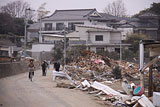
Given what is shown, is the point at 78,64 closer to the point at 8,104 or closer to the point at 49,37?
the point at 8,104

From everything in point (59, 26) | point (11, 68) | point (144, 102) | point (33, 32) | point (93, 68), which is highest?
point (59, 26)

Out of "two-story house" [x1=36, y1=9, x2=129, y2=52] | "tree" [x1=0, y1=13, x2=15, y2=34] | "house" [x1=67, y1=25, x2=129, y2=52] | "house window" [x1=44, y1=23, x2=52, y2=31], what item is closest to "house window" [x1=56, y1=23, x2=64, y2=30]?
"two-story house" [x1=36, y1=9, x2=129, y2=52]

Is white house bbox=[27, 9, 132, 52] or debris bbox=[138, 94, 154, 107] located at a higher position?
white house bbox=[27, 9, 132, 52]

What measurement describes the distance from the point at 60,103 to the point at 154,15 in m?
43.2

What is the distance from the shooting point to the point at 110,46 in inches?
1966

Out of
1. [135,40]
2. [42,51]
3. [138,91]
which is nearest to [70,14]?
[42,51]

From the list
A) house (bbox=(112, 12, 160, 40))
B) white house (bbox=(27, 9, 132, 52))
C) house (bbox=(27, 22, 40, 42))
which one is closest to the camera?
white house (bbox=(27, 9, 132, 52))

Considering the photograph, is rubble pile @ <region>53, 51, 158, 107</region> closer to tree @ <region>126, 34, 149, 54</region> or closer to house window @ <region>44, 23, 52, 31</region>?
tree @ <region>126, 34, 149, 54</region>

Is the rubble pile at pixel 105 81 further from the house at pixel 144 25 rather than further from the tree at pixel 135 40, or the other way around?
the house at pixel 144 25

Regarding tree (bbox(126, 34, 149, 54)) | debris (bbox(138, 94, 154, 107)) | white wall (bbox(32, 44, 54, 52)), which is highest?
tree (bbox(126, 34, 149, 54))

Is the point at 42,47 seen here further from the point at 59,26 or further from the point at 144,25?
the point at 144,25

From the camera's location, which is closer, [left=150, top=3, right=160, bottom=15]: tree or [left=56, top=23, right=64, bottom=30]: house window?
[left=150, top=3, right=160, bottom=15]: tree

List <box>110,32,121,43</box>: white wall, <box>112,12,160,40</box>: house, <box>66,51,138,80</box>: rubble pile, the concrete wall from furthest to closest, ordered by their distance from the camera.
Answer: <box>112,12,160,40</box>: house, <box>110,32,121,43</box>: white wall, <box>66,51,138,80</box>: rubble pile, the concrete wall

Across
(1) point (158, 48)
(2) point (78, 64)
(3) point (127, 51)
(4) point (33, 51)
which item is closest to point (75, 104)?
(1) point (158, 48)
